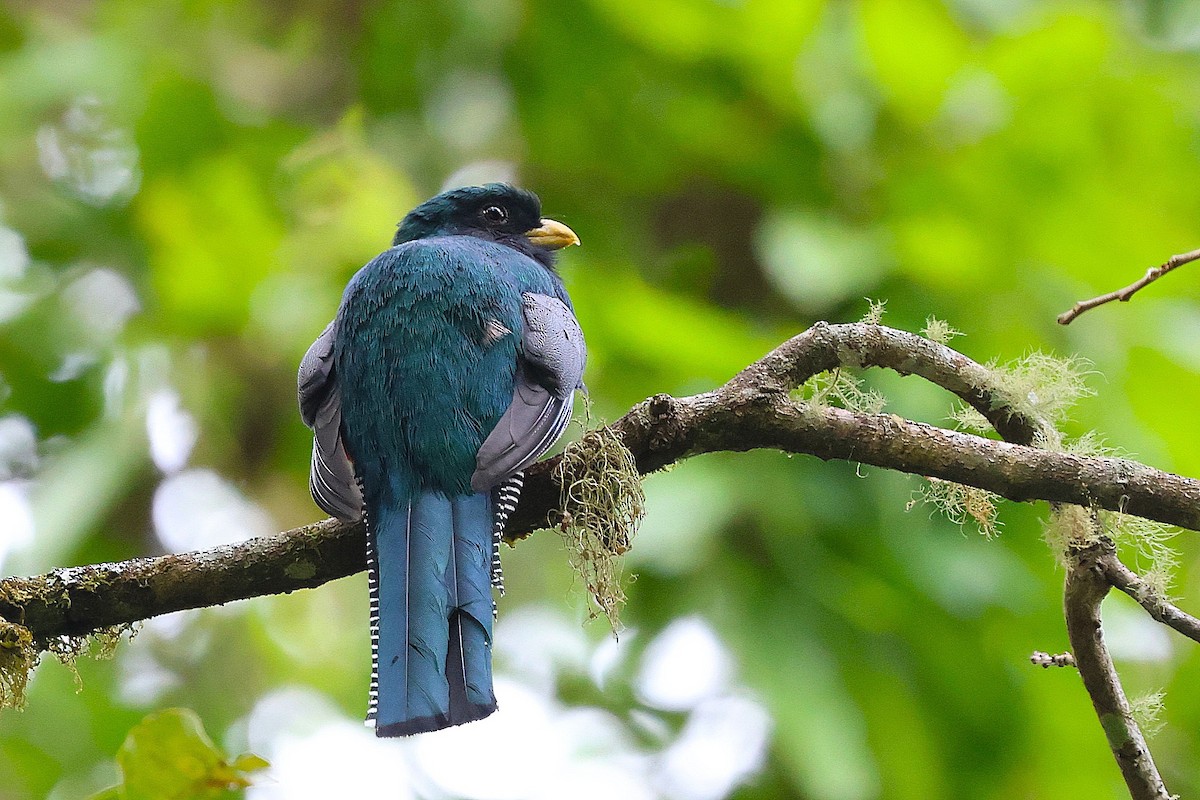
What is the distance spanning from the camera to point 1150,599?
2115mm

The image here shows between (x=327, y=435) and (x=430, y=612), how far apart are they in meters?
0.57

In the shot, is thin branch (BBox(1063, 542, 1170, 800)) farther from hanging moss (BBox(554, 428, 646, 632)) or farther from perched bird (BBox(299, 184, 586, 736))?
perched bird (BBox(299, 184, 586, 736))

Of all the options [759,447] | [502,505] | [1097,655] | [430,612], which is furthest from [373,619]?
[1097,655]

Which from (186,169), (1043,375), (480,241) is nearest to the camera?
(1043,375)

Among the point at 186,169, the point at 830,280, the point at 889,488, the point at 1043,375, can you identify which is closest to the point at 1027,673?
the point at 889,488

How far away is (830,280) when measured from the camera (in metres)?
3.89

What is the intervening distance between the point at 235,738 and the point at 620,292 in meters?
2.42

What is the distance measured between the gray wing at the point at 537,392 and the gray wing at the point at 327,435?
0.86ft

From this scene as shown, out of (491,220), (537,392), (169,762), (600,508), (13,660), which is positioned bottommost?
(169,762)

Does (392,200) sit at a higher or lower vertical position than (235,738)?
higher

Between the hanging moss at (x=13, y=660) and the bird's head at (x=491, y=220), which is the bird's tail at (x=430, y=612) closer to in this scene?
the hanging moss at (x=13, y=660)

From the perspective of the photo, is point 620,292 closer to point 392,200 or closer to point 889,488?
point 889,488

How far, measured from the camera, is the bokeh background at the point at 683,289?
4023mm

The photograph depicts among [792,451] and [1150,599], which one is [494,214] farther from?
[1150,599]
